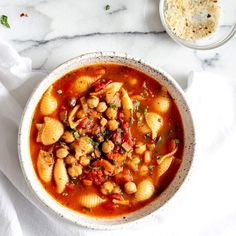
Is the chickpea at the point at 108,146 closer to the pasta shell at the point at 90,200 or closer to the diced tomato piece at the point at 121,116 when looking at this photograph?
the diced tomato piece at the point at 121,116

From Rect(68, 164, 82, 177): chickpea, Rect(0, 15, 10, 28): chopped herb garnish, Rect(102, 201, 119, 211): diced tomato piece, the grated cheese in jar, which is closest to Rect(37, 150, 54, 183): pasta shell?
Rect(68, 164, 82, 177): chickpea

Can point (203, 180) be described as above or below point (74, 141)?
below

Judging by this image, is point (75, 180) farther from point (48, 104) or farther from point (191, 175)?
point (191, 175)

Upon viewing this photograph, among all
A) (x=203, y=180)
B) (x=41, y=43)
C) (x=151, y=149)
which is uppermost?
(x=41, y=43)

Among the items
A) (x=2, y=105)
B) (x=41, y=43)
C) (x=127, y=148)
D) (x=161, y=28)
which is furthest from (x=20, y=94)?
(x=161, y=28)

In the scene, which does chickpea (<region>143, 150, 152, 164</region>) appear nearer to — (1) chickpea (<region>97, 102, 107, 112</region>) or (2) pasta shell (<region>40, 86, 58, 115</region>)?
(1) chickpea (<region>97, 102, 107, 112</region>)

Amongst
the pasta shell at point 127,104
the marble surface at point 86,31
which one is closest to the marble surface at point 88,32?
the marble surface at point 86,31

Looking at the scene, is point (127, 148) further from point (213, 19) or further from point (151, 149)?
point (213, 19)
